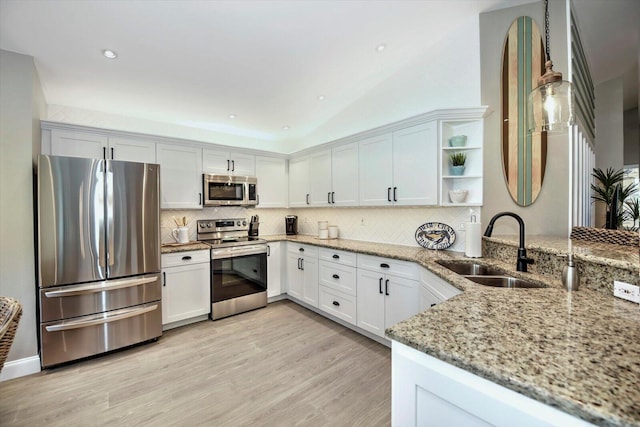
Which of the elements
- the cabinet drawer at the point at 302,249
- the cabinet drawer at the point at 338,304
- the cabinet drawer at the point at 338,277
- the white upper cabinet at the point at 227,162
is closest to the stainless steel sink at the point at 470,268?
the cabinet drawer at the point at 338,277

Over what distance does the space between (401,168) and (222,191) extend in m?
2.50

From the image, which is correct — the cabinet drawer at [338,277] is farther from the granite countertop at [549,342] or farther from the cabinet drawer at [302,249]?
the granite countertop at [549,342]

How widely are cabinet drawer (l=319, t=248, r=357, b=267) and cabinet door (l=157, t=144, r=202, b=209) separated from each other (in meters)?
1.85

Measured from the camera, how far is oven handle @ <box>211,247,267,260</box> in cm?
326

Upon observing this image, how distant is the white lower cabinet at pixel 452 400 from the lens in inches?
25.5

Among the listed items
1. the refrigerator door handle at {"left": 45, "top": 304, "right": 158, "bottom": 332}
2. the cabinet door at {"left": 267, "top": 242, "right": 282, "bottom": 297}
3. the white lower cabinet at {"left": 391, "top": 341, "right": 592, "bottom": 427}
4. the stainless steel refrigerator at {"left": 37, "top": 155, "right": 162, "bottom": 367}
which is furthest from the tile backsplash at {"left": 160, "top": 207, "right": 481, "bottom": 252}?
the white lower cabinet at {"left": 391, "top": 341, "right": 592, "bottom": 427}

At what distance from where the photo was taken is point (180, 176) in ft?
11.3

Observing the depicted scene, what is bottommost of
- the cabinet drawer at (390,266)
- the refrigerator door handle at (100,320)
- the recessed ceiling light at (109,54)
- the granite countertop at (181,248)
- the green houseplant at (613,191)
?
the refrigerator door handle at (100,320)

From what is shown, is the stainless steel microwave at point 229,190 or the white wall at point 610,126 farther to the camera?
the stainless steel microwave at point 229,190

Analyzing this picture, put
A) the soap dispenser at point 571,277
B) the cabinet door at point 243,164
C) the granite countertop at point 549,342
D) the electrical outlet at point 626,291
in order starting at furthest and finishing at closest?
1. the cabinet door at point 243,164
2. the soap dispenser at point 571,277
3. the electrical outlet at point 626,291
4. the granite countertop at point 549,342

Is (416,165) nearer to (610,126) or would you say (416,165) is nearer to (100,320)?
(610,126)

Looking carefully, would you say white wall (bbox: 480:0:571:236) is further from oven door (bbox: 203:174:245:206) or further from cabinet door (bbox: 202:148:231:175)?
cabinet door (bbox: 202:148:231:175)

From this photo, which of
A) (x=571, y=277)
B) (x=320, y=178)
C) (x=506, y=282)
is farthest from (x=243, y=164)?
(x=571, y=277)

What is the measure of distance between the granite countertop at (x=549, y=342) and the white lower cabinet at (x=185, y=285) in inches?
112
